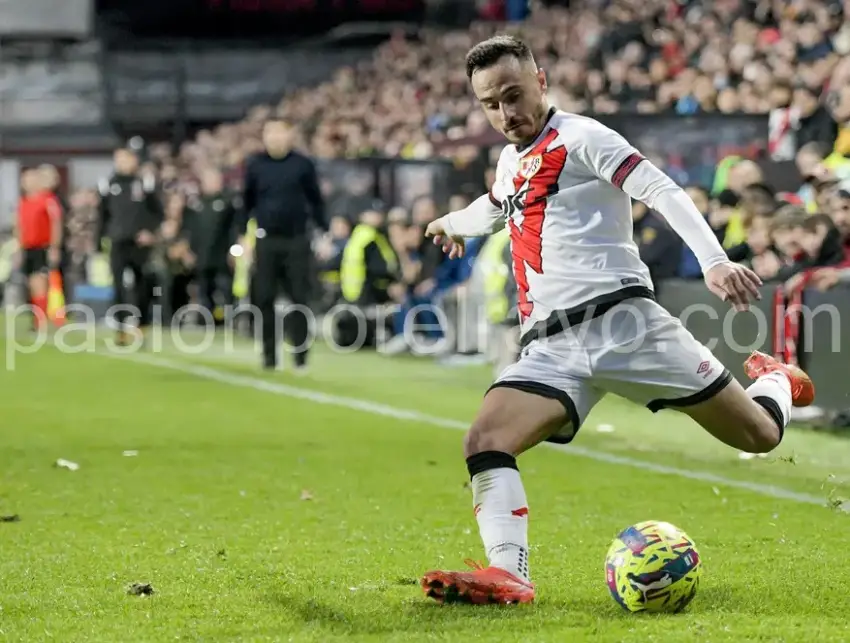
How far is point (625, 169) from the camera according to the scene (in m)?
4.91

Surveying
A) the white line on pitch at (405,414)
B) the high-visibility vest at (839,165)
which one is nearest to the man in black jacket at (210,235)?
the white line on pitch at (405,414)

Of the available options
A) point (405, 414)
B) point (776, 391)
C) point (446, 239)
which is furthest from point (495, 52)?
point (405, 414)

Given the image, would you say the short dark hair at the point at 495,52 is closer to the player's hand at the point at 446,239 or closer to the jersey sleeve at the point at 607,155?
the jersey sleeve at the point at 607,155

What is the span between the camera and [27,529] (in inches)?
256

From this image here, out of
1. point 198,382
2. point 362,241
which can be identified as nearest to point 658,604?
point 198,382

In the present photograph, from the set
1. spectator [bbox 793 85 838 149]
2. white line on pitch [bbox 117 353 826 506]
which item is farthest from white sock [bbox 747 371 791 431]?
spectator [bbox 793 85 838 149]

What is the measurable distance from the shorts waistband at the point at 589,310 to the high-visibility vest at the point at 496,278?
29.1 feet

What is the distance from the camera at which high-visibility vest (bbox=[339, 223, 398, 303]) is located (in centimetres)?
1747

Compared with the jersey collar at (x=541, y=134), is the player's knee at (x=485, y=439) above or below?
below

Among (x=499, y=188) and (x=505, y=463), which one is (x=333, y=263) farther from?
(x=505, y=463)

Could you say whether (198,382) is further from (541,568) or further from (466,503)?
(541,568)

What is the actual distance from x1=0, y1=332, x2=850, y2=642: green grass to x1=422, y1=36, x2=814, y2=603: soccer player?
1.24 ft

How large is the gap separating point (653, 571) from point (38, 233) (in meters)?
17.1

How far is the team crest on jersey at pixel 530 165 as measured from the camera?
514 centimetres
